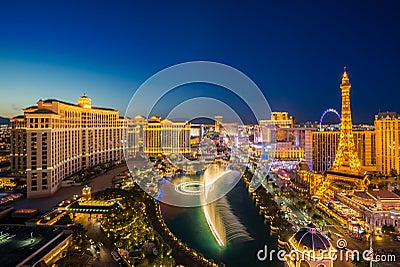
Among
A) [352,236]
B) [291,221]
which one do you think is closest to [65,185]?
[291,221]

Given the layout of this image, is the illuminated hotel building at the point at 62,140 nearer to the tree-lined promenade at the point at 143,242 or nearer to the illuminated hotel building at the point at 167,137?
the tree-lined promenade at the point at 143,242

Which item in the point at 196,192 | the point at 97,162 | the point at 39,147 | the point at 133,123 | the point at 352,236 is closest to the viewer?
the point at 352,236

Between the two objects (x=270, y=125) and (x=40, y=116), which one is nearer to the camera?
(x=40, y=116)

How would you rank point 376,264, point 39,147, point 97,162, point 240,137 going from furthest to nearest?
point 240,137 → point 97,162 → point 39,147 → point 376,264

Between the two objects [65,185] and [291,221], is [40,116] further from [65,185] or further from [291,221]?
[291,221]

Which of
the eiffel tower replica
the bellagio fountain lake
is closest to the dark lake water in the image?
the bellagio fountain lake

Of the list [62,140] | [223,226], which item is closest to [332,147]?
[223,226]

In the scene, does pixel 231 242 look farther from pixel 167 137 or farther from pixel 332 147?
pixel 167 137
